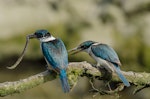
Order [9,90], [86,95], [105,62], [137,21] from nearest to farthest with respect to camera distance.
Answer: [9,90] → [105,62] → [86,95] → [137,21]

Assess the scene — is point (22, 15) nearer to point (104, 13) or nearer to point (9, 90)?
point (104, 13)

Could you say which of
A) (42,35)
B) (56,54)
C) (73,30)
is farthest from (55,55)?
(73,30)

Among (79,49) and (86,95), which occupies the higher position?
(79,49)

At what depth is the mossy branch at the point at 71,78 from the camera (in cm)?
419

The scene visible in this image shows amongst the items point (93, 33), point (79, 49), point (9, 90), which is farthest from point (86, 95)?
point (9, 90)

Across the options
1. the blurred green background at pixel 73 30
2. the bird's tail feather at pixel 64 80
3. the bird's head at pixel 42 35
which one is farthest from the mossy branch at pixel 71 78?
the blurred green background at pixel 73 30

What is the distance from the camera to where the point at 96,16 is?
9273mm

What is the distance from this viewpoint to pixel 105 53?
462cm

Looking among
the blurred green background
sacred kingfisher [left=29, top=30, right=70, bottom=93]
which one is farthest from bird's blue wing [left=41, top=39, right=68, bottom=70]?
the blurred green background

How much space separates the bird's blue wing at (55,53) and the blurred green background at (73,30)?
3.95 meters

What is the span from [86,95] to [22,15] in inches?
57.7

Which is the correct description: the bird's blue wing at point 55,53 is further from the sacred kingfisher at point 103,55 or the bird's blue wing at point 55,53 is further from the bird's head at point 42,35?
the sacred kingfisher at point 103,55

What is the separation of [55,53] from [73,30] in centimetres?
443

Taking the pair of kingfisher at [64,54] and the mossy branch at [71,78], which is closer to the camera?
the mossy branch at [71,78]
